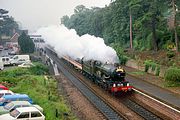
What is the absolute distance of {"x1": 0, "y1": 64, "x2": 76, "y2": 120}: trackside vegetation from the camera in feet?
81.1

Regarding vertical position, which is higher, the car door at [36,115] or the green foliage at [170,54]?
the green foliage at [170,54]

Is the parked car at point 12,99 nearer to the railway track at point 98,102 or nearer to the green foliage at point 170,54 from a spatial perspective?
the railway track at point 98,102

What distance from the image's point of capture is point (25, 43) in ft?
235

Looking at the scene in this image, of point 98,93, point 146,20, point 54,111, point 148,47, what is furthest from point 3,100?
point 148,47

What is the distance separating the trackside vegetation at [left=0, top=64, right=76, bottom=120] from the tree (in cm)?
2531

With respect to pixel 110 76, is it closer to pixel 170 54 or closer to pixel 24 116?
pixel 24 116

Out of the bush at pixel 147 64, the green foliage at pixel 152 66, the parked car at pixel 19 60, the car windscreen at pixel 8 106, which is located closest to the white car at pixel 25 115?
the car windscreen at pixel 8 106

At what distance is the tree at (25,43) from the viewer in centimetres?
7056

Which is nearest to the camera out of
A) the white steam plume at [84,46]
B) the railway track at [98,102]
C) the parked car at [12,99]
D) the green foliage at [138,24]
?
the railway track at [98,102]

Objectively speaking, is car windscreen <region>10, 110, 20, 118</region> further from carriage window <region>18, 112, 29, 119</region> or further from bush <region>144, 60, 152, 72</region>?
bush <region>144, 60, 152, 72</region>

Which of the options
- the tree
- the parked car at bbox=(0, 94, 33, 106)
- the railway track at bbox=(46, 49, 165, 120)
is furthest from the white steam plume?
the parked car at bbox=(0, 94, 33, 106)

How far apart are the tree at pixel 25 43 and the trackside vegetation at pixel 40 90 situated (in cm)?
2531

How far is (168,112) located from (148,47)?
29224 millimetres

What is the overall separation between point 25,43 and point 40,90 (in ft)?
136
